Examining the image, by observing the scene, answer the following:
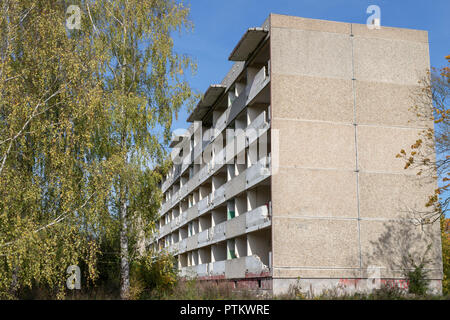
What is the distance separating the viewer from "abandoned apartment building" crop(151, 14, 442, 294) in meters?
24.6

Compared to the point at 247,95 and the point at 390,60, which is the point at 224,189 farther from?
the point at 390,60

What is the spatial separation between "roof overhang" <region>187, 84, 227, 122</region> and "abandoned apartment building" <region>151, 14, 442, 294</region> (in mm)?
7265

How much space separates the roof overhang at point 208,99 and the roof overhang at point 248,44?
4542 mm

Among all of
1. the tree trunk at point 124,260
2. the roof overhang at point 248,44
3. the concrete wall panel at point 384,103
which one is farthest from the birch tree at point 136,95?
the concrete wall panel at point 384,103

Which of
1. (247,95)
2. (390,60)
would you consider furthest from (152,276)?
(390,60)

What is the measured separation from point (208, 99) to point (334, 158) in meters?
14.7

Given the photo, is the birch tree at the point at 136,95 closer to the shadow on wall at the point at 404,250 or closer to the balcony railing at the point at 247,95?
the balcony railing at the point at 247,95

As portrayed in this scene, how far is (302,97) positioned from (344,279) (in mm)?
8960

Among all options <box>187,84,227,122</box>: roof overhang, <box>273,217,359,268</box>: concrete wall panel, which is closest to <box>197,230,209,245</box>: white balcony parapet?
<box>187,84,227,122</box>: roof overhang

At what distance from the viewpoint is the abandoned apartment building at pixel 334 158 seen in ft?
80.7

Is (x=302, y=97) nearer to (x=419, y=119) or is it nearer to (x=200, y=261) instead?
(x=419, y=119)

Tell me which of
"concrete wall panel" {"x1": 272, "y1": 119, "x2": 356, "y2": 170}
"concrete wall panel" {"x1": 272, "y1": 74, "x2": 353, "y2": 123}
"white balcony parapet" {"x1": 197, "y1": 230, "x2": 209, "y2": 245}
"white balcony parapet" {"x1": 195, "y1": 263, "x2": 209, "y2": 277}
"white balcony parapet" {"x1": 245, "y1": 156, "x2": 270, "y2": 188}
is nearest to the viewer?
"concrete wall panel" {"x1": 272, "y1": 119, "x2": 356, "y2": 170}

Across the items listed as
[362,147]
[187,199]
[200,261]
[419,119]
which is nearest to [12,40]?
[362,147]

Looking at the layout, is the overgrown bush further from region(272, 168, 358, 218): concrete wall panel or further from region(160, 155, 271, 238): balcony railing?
region(160, 155, 271, 238): balcony railing
